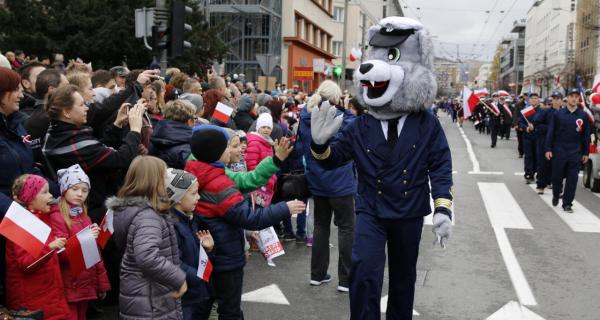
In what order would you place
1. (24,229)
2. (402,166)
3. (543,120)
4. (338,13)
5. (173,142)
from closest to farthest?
(24,229)
(402,166)
(173,142)
(543,120)
(338,13)

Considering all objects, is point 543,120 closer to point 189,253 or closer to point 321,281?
point 321,281

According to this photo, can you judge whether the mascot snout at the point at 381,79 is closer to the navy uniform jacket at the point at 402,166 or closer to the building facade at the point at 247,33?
the navy uniform jacket at the point at 402,166

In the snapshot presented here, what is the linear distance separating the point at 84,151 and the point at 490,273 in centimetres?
444

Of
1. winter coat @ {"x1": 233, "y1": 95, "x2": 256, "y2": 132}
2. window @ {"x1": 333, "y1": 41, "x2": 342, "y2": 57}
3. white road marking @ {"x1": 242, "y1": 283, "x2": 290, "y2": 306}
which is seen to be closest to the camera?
white road marking @ {"x1": 242, "y1": 283, "x2": 290, "y2": 306}

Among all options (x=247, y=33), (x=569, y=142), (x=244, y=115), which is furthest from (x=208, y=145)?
(x=247, y=33)

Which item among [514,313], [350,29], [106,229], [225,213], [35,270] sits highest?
[350,29]

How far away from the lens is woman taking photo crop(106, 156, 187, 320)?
4023 mm

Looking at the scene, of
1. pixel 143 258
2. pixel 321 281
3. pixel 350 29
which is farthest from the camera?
pixel 350 29

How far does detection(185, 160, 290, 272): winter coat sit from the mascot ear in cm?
153

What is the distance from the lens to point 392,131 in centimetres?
500

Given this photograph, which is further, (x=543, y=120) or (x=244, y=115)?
(x=543, y=120)

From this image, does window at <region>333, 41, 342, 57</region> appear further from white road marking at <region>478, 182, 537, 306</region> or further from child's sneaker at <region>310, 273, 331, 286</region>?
child's sneaker at <region>310, 273, 331, 286</region>

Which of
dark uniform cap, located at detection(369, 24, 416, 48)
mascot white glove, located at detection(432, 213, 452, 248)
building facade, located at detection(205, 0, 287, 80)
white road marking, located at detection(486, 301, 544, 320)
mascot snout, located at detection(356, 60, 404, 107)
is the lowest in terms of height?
white road marking, located at detection(486, 301, 544, 320)

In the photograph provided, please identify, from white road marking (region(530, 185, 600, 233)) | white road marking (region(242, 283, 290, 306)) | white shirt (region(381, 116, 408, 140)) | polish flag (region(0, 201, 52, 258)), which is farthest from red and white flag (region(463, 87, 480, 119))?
polish flag (region(0, 201, 52, 258))
